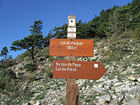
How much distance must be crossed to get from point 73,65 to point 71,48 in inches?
14.5

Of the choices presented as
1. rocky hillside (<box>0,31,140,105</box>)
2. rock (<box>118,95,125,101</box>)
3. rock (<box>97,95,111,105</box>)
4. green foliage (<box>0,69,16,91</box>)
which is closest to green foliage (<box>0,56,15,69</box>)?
rocky hillside (<box>0,31,140,105</box>)

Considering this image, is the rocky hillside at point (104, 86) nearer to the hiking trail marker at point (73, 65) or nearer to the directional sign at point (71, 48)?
the hiking trail marker at point (73, 65)

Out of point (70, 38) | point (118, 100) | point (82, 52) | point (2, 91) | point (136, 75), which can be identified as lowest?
point (2, 91)

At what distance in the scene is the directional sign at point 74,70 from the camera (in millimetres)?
2727

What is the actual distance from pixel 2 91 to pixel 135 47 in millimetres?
8378

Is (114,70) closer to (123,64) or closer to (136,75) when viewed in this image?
(123,64)

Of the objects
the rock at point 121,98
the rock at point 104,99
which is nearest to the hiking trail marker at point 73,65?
the rock at point 104,99

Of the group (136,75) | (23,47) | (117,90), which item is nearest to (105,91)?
(117,90)

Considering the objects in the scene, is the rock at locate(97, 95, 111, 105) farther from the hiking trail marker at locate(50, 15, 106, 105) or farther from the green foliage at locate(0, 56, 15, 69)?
the green foliage at locate(0, 56, 15, 69)

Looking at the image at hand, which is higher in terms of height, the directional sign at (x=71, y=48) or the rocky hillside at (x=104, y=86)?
A: the directional sign at (x=71, y=48)

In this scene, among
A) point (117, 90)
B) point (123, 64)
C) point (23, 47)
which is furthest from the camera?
point (23, 47)

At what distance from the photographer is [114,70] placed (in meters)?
6.65

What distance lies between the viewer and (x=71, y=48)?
9.35 ft

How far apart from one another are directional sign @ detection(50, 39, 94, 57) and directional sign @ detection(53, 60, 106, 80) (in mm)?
199
